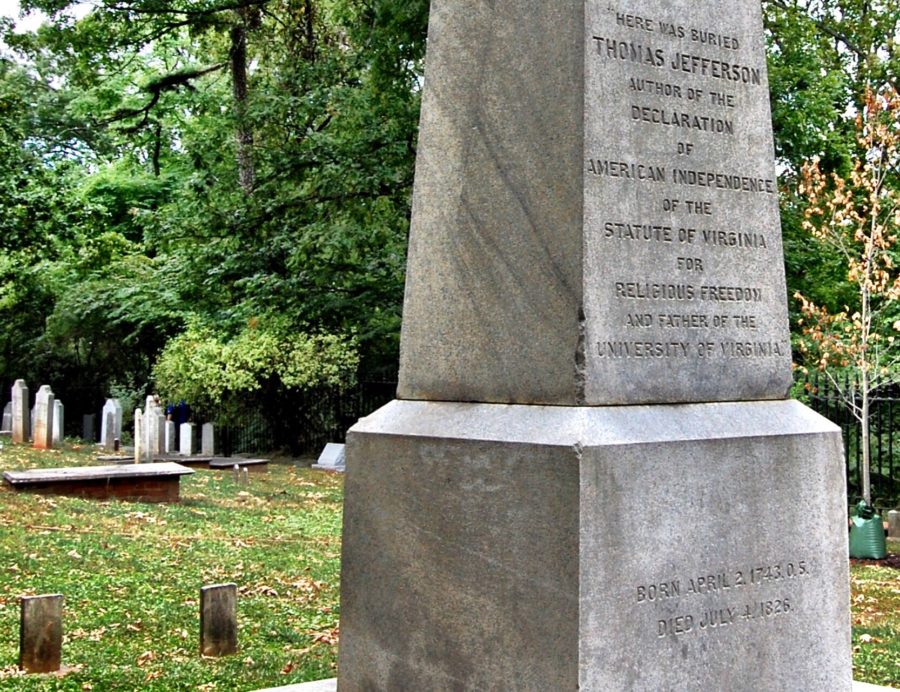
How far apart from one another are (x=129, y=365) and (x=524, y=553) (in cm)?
3126

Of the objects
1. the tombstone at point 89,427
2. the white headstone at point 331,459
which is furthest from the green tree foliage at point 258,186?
the tombstone at point 89,427

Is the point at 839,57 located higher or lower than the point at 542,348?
higher

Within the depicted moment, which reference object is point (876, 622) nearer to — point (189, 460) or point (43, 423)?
point (189, 460)

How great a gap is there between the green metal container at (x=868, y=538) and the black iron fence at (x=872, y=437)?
12.2 feet

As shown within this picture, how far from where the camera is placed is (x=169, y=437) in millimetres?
27203

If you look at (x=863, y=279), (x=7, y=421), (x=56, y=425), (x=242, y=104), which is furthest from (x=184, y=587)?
(x=7, y=421)

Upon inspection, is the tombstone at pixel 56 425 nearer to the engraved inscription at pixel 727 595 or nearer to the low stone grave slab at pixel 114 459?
the low stone grave slab at pixel 114 459

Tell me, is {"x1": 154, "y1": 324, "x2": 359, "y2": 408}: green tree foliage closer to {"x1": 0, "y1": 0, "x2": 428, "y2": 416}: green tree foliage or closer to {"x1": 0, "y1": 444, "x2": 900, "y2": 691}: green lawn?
{"x1": 0, "y1": 0, "x2": 428, "y2": 416}: green tree foliage

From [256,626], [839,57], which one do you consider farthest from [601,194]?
[839,57]

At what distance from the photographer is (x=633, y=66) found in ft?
15.6

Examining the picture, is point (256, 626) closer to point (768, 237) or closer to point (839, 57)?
point (768, 237)

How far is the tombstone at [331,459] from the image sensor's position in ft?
80.1

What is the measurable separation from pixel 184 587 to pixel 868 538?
832cm

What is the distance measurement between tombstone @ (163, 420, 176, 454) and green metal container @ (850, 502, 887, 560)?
15877 mm
